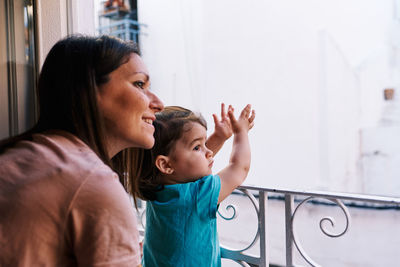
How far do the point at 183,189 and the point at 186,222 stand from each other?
0.09m

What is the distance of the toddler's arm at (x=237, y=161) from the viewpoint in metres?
1.00

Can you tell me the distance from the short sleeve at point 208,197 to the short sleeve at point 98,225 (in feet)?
1.52

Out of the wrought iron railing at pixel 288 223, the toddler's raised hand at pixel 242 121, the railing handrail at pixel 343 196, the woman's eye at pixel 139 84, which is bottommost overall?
the wrought iron railing at pixel 288 223

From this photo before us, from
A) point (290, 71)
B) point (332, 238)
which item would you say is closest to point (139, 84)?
point (332, 238)


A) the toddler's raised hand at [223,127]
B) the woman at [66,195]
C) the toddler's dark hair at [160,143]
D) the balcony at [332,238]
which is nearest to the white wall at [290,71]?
the balcony at [332,238]

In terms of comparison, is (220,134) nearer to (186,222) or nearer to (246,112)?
(246,112)

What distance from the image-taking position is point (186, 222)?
3.12 ft

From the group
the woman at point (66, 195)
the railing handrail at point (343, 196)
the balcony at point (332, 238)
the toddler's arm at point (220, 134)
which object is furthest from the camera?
the balcony at point (332, 238)

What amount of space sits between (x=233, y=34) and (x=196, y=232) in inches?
210

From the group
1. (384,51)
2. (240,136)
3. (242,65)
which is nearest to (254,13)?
(242,65)

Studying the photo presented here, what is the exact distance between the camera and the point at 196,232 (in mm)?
959

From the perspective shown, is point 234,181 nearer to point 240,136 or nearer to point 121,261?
point 240,136

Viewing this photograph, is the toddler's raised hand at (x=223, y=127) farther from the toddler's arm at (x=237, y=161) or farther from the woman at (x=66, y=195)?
the woman at (x=66, y=195)

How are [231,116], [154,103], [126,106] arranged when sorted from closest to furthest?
1. [126,106]
2. [154,103]
3. [231,116]
